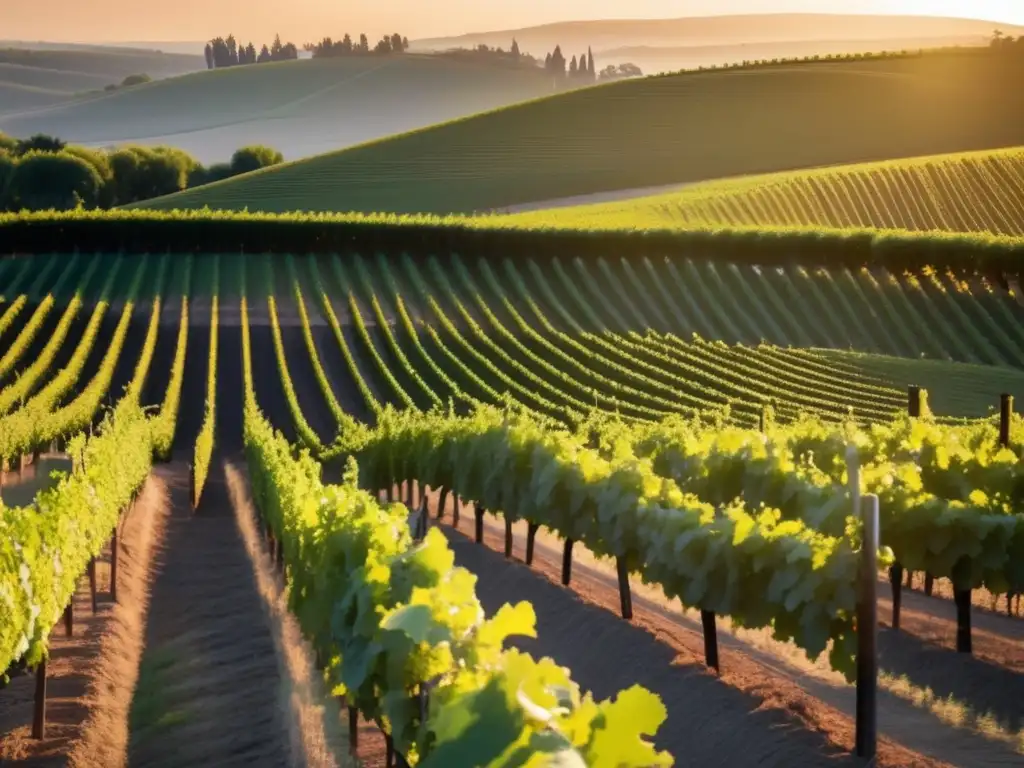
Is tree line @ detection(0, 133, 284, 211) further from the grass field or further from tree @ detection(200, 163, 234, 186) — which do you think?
the grass field

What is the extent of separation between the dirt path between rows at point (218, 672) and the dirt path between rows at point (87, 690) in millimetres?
209

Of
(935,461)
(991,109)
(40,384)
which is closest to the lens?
(935,461)

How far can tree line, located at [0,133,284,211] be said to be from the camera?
367 ft

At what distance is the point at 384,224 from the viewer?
65.4m

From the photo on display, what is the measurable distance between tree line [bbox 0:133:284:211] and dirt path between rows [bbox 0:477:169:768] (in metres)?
86.0

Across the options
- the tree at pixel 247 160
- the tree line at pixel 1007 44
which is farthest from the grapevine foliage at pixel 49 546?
the tree line at pixel 1007 44

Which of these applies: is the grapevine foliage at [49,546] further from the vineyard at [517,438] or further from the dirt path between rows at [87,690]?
the dirt path between rows at [87,690]

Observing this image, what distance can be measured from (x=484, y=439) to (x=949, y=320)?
35831mm

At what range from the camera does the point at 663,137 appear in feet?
363

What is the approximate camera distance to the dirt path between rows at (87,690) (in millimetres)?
14047

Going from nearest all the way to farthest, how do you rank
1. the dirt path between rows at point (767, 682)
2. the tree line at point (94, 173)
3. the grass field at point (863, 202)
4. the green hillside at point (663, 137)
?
1. the dirt path between rows at point (767, 682)
2. the grass field at point (863, 202)
3. the green hillside at point (663, 137)
4. the tree line at point (94, 173)

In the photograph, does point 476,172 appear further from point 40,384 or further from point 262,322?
point 40,384

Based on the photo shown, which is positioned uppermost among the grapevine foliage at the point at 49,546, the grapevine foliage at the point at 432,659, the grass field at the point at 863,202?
the grapevine foliage at the point at 432,659

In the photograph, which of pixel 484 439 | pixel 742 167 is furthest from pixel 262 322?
pixel 742 167
